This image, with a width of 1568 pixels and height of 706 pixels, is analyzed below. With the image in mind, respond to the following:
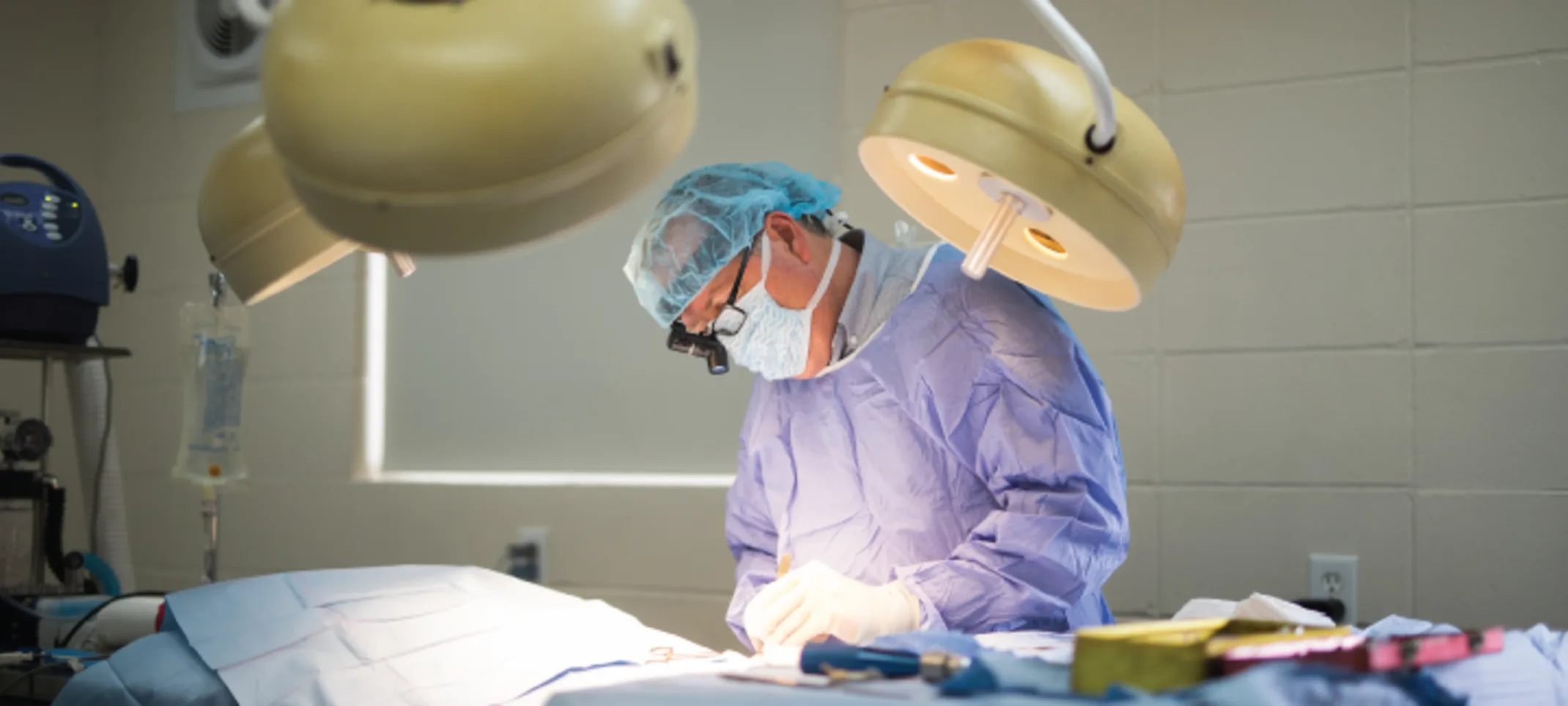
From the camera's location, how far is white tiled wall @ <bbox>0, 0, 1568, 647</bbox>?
226 centimetres

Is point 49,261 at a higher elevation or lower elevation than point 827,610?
higher

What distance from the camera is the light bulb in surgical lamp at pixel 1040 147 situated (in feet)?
3.19

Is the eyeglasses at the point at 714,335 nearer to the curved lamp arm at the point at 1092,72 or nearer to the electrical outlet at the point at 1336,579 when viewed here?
the curved lamp arm at the point at 1092,72

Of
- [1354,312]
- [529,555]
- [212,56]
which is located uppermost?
[212,56]

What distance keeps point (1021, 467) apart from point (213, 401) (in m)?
1.65

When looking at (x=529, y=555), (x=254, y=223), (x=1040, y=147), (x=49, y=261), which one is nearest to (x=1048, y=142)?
(x=1040, y=147)

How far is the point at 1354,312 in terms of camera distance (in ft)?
7.77

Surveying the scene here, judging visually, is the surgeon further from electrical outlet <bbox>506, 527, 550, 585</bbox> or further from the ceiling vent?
the ceiling vent

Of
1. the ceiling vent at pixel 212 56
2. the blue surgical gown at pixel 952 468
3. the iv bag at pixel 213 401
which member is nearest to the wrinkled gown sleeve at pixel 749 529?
the blue surgical gown at pixel 952 468

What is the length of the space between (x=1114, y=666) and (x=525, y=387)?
250cm

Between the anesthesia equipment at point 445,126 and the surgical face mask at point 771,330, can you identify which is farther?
the surgical face mask at point 771,330

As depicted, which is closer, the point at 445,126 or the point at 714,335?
the point at 445,126

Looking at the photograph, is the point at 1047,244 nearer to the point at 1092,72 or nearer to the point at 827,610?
the point at 1092,72

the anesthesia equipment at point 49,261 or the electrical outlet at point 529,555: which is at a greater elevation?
the anesthesia equipment at point 49,261
